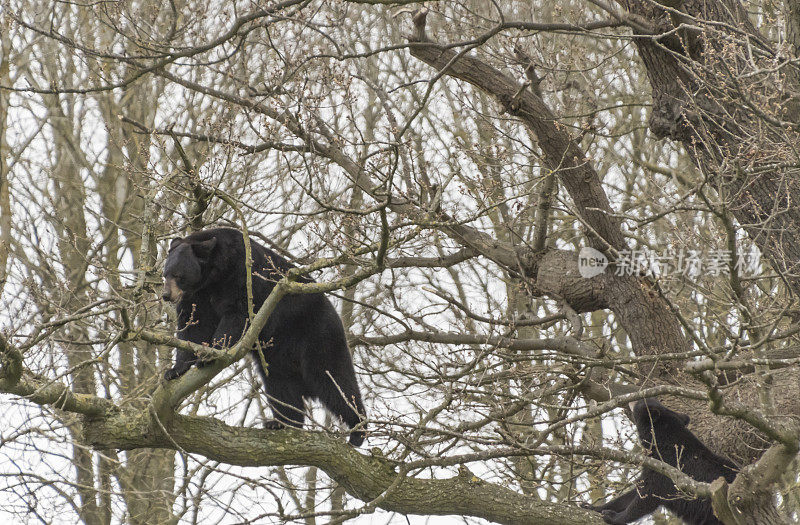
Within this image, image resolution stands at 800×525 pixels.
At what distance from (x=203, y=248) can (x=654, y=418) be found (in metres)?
3.57

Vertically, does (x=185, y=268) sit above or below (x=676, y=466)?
above

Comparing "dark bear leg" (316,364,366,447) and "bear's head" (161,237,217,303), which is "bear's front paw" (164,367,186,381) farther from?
"dark bear leg" (316,364,366,447)

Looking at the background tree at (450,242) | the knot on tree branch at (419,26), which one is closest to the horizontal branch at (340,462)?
the background tree at (450,242)

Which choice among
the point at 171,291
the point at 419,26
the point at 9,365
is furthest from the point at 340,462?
the point at 419,26

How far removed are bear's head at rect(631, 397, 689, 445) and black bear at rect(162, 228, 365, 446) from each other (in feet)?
6.91

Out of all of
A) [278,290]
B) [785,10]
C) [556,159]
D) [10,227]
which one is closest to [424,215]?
[278,290]

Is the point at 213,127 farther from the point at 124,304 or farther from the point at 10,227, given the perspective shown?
the point at 10,227

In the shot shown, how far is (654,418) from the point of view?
21.3 ft

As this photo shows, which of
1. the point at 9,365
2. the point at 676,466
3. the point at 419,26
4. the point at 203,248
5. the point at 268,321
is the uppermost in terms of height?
the point at 419,26

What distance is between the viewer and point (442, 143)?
13.0 meters

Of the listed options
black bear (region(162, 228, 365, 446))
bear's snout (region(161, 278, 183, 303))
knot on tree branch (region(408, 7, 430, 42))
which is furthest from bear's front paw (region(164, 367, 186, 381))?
knot on tree branch (region(408, 7, 430, 42))

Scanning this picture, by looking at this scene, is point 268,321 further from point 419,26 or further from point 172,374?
point 419,26

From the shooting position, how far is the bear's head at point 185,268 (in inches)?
218

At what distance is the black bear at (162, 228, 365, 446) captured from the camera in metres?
5.72
